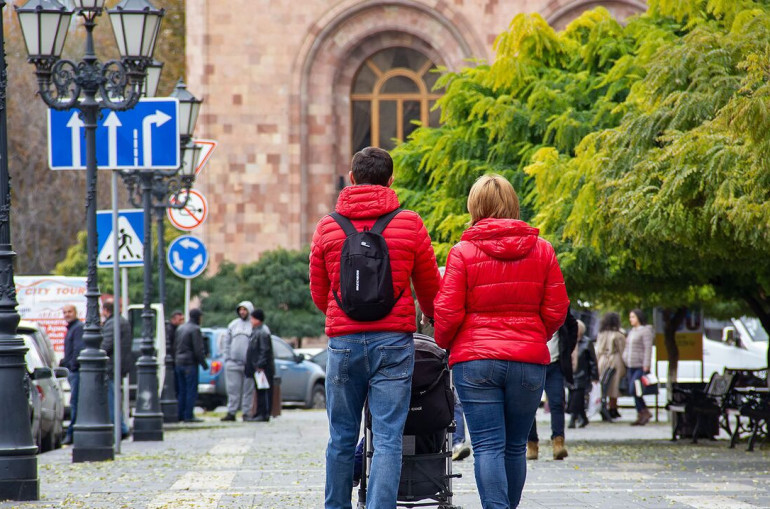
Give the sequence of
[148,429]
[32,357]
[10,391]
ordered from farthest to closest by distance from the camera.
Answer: [148,429] → [32,357] → [10,391]

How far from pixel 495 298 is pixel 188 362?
59.5 feet

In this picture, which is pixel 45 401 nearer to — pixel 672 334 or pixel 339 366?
pixel 339 366

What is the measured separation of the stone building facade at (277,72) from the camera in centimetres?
4472

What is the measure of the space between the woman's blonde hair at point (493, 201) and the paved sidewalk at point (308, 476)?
2988 mm

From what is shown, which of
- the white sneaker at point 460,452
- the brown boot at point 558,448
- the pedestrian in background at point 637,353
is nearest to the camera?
the white sneaker at point 460,452

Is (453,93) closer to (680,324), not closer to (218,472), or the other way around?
(680,324)

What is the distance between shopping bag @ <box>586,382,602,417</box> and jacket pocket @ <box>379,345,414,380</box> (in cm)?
1840

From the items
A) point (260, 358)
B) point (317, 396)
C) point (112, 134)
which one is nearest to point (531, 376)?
point (112, 134)

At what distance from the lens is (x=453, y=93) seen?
21453 mm

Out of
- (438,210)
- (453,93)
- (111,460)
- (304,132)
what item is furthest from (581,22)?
(304,132)

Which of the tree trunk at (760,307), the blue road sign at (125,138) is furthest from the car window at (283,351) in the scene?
the blue road sign at (125,138)

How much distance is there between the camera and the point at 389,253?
737cm

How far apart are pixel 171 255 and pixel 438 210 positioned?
472 centimetres

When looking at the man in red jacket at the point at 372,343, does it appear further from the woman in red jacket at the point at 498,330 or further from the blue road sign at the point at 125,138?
the blue road sign at the point at 125,138
